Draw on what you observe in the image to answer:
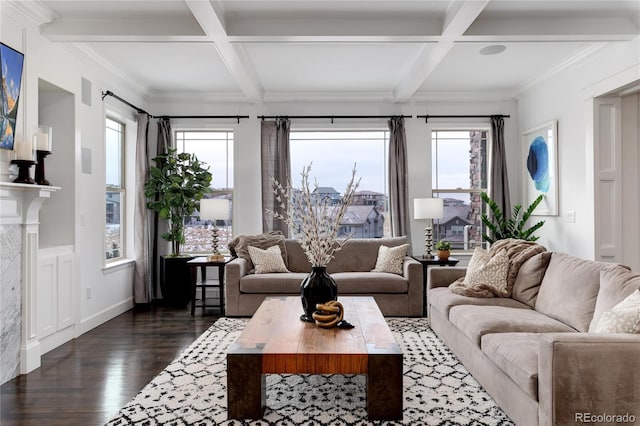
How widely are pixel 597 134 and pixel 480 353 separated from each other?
2.95m

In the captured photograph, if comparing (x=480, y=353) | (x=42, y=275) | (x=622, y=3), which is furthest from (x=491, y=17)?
(x=42, y=275)

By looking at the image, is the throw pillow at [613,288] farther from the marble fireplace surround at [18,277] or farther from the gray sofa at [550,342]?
the marble fireplace surround at [18,277]

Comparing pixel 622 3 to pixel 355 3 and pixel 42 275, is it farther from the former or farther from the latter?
pixel 42 275

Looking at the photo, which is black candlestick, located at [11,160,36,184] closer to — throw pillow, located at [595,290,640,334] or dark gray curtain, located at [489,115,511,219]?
throw pillow, located at [595,290,640,334]

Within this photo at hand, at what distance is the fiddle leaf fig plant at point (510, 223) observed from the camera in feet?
18.4

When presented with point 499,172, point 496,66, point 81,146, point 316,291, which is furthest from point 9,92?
point 499,172

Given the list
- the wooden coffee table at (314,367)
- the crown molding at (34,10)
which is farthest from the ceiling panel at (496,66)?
the crown molding at (34,10)

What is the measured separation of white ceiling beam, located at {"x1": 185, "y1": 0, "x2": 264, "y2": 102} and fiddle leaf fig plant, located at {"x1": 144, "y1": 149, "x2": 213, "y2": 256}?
1.21 metres

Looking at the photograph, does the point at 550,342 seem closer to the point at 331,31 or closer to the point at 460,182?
the point at 331,31

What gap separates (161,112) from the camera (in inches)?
247

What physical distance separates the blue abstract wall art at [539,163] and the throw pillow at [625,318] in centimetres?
356

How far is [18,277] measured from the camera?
329 centimetres

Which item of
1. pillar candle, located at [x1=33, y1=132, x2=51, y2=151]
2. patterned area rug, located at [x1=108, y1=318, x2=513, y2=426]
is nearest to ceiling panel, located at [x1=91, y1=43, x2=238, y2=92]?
pillar candle, located at [x1=33, y1=132, x2=51, y2=151]

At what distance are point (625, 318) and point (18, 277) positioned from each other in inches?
149
